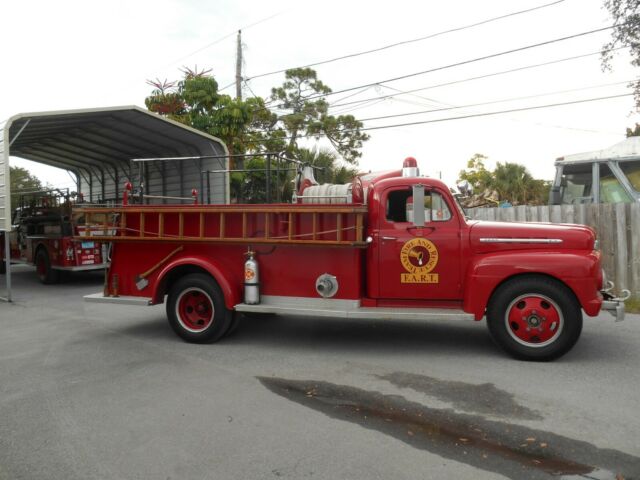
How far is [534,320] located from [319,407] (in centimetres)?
254

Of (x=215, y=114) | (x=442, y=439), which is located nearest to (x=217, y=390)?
(x=442, y=439)

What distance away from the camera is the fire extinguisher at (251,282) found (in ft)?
20.3

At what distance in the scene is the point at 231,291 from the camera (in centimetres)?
622

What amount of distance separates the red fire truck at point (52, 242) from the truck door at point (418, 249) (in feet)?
27.5

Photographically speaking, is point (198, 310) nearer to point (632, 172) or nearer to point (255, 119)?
point (632, 172)

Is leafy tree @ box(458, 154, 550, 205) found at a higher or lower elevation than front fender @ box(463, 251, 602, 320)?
higher

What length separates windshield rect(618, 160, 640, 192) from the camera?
30.9 feet

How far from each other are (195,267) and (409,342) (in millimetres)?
2871

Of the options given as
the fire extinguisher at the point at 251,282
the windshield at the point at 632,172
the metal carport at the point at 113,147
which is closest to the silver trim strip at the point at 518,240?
the fire extinguisher at the point at 251,282

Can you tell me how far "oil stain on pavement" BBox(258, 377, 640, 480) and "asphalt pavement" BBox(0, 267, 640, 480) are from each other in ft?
0.05

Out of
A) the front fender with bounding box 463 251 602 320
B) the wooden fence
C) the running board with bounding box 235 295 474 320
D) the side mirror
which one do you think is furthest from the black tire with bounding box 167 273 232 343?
the wooden fence

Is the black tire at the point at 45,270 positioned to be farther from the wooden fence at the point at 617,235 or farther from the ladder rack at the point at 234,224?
the wooden fence at the point at 617,235

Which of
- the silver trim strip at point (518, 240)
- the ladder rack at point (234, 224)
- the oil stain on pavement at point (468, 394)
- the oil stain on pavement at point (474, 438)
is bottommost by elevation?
the oil stain on pavement at point (474, 438)

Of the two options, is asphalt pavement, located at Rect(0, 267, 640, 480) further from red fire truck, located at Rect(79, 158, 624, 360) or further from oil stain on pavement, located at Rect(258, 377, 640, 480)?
red fire truck, located at Rect(79, 158, 624, 360)
